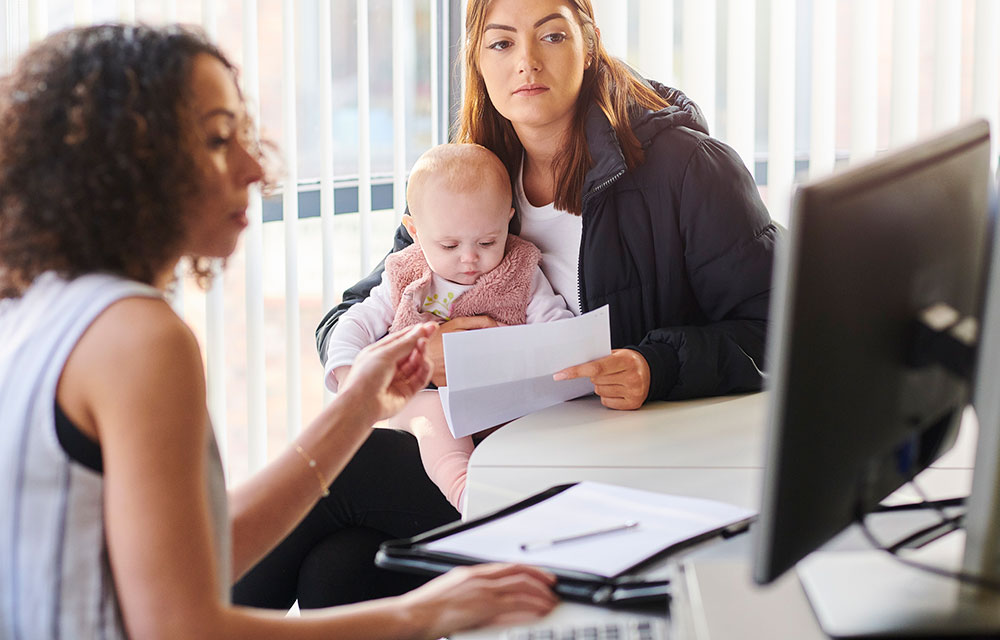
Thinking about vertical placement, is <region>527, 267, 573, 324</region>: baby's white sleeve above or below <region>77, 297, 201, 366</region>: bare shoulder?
below

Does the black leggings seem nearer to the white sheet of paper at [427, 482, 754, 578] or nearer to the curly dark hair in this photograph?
the white sheet of paper at [427, 482, 754, 578]

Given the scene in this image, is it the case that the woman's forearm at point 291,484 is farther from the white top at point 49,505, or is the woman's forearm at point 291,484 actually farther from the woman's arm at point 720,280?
the woman's arm at point 720,280

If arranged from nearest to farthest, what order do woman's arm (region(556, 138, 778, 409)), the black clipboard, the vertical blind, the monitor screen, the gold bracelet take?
1. the monitor screen
2. the black clipboard
3. the gold bracelet
4. woman's arm (region(556, 138, 778, 409))
5. the vertical blind

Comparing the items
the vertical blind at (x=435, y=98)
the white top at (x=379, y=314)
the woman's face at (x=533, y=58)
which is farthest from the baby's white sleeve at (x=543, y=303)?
the vertical blind at (x=435, y=98)

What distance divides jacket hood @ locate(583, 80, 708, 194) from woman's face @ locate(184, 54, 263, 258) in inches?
39.8

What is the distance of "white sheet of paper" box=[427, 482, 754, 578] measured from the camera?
111 cm

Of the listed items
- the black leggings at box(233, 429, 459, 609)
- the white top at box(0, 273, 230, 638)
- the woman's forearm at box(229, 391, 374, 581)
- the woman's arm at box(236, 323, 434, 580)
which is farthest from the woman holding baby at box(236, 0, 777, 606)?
the white top at box(0, 273, 230, 638)

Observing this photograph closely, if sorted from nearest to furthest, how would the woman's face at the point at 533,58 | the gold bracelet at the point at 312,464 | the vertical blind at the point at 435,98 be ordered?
the gold bracelet at the point at 312,464 < the woman's face at the point at 533,58 < the vertical blind at the point at 435,98

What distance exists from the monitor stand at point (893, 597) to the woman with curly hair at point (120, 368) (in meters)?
0.27

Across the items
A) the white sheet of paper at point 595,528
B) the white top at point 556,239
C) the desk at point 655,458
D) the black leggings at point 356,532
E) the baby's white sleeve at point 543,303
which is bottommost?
the black leggings at point 356,532

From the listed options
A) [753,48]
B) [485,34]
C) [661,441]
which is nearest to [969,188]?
[661,441]

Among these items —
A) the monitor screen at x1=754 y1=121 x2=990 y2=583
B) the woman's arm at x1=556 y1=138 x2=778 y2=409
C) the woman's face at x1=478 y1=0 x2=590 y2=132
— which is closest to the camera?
the monitor screen at x1=754 y1=121 x2=990 y2=583

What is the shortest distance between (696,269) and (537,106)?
0.45 meters

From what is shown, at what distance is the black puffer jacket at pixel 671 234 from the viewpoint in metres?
1.99
